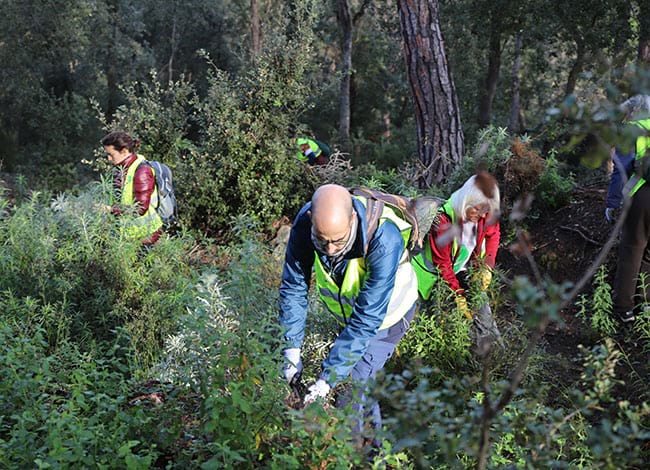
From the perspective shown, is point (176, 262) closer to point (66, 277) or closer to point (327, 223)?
point (66, 277)

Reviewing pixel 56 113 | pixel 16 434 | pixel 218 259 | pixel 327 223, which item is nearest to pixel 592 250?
pixel 218 259

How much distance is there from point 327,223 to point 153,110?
6.10m

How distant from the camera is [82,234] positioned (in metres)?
5.75

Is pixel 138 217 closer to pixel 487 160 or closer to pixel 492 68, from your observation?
pixel 487 160

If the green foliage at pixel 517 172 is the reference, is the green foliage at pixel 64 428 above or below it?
below

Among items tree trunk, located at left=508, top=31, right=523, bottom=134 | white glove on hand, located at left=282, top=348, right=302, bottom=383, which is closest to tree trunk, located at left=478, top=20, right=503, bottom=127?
tree trunk, located at left=508, top=31, right=523, bottom=134

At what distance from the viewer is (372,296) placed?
3391 mm

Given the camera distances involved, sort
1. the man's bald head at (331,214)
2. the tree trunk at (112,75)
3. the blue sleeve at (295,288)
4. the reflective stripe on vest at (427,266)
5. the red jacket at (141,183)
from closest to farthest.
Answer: the man's bald head at (331,214) → the blue sleeve at (295,288) → the reflective stripe on vest at (427,266) → the red jacket at (141,183) → the tree trunk at (112,75)

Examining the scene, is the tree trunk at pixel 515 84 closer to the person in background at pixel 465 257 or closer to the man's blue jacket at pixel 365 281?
the person in background at pixel 465 257

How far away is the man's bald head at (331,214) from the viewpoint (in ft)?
10.1

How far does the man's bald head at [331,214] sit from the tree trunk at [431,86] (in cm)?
508

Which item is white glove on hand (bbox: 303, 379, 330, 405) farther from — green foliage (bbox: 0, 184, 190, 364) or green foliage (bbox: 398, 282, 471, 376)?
green foliage (bbox: 0, 184, 190, 364)

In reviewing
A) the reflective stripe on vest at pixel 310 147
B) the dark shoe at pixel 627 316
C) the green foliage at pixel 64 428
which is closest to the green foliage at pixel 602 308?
the dark shoe at pixel 627 316

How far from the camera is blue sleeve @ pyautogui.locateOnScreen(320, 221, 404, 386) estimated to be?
336 cm
